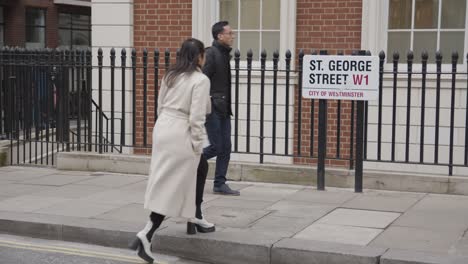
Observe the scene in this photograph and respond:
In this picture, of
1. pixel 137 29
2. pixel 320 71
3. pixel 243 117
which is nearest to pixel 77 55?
pixel 137 29

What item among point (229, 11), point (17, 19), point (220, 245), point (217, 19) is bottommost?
point (220, 245)

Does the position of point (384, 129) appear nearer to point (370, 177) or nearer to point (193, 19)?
point (370, 177)

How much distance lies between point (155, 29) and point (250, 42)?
159 centimetres

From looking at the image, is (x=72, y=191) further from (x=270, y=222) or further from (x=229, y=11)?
(x=229, y=11)

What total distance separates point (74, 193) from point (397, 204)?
12.3 ft

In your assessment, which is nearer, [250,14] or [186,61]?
[186,61]

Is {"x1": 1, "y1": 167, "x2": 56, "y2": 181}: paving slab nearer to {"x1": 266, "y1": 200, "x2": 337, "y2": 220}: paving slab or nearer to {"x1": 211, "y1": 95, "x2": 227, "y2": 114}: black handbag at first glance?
{"x1": 211, "y1": 95, "x2": 227, "y2": 114}: black handbag

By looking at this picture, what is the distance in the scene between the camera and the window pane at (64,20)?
2845 centimetres

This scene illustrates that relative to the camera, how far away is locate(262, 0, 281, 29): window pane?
11344 millimetres

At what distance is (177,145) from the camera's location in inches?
→ 235

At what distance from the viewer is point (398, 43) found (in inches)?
422

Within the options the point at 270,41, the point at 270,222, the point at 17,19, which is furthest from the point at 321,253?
the point at 17,19

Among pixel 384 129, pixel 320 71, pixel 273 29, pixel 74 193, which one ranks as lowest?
pixel 74 193

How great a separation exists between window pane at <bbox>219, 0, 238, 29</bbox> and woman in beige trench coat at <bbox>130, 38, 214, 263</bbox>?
18.3 feet
